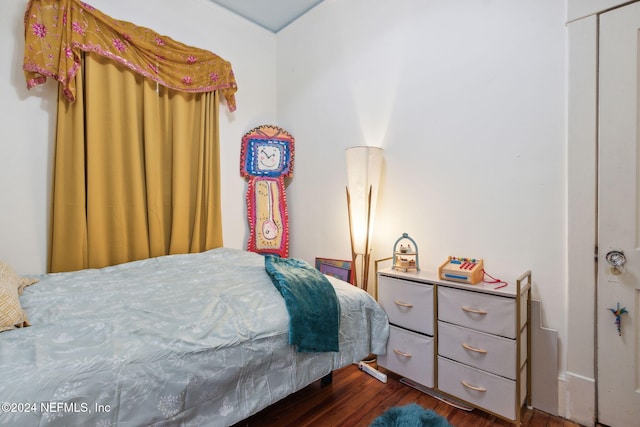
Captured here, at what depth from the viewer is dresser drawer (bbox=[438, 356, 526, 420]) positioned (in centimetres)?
144

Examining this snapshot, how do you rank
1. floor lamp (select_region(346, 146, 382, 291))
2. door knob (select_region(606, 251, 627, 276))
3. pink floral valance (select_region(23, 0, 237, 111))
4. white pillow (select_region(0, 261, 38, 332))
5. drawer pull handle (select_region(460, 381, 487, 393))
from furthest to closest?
floor lamp (select_region(346, 146, 382, 291)), pink floral valance (select_region(23, 0, 237, 111)), drawer pull handle (select_region(460, 381, 487, 393)), door knob (select_region(606, 251, 627, 276)), white pillow (select_region(0, 261, 38, 332))

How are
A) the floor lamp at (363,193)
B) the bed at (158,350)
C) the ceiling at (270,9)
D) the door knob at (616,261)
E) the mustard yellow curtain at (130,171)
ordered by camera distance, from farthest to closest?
the ceiling at (270,9), the floor lamp at (363,193), the mustard yellow curtain at (130,171), the door knob at (616,261), the bed at (158,350)

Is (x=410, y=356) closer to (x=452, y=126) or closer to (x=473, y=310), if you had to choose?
(x=473, y=310)

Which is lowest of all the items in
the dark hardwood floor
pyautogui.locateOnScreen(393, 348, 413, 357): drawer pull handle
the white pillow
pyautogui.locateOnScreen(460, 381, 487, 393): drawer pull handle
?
the dark hardwood floor

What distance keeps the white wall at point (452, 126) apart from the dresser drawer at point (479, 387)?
37 cm

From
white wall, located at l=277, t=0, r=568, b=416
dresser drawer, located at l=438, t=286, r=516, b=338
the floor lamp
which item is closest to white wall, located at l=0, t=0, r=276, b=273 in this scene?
white wall, located at l=277, t=0, r=568, b=416

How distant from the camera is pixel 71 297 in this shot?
4.67 feet

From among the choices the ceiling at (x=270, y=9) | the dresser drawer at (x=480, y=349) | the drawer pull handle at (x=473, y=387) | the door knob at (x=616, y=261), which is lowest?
the drawer pull handle at (x=473, y=387)

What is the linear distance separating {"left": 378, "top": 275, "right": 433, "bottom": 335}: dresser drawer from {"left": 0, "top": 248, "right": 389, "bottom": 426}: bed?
12 cm

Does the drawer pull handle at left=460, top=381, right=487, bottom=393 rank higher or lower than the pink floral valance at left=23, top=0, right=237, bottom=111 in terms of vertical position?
lower

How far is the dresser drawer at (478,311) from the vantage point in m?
1.46

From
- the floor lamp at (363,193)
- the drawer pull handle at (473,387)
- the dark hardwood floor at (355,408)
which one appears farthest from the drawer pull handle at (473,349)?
the floor lamp at (363,193)

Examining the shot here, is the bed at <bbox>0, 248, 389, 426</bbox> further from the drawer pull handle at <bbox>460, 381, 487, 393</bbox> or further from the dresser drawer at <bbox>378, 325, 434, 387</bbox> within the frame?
the drawer pull handle at <bbox>460, 381, 487, 393</bbox>

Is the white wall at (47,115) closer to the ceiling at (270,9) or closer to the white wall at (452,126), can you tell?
the ceiling at (270,9)
